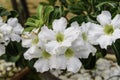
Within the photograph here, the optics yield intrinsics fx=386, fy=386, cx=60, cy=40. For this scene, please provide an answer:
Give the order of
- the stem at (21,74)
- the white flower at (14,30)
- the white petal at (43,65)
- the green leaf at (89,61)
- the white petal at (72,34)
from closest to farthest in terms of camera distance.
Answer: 1. the white petal at (72,34)
2. the white petal at (43,65)
3. the white flower at (14,30)
4. the green leaf at (89,61)
5. the stem at (21,74)

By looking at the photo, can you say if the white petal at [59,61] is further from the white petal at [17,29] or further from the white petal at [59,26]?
the white petal at [17,29]

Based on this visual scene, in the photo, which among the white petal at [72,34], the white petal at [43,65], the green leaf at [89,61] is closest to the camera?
the white petal at [72,34]

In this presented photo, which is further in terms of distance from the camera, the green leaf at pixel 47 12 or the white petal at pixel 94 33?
the green leaf at pixel 47 12

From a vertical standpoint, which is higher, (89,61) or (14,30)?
(14,30)

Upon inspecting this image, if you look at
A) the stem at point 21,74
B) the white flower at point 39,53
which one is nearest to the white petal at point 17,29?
the white flower at point 39,53

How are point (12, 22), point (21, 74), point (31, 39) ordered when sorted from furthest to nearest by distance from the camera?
point (21, 74)
point (12, 22)
point (31, 39)

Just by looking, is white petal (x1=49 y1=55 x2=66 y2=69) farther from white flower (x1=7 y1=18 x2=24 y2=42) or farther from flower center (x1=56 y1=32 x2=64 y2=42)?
white flower (x1=7 y1=18 x2=24 y2=42)

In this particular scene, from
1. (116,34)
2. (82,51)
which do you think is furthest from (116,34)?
(82,51)

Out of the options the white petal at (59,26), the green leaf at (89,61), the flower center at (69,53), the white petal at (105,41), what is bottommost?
the green leaf at (89,61)

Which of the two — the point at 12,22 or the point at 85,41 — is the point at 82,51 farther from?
the point at 12,22

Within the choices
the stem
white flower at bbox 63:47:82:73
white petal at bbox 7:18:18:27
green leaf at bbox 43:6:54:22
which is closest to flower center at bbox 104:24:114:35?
white flower at bbox 63:47:82:73
